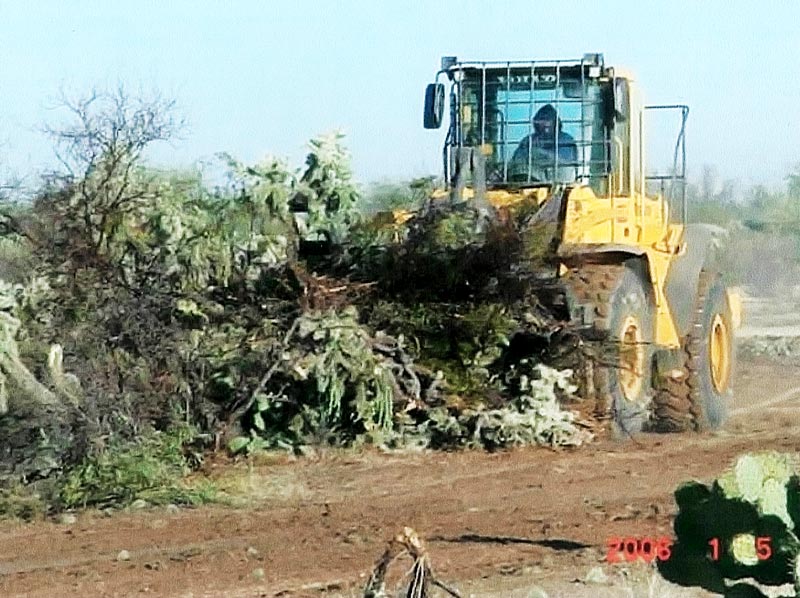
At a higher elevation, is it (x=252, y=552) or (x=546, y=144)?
(x=546, y=144)

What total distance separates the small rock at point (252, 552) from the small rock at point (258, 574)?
34 centimetres

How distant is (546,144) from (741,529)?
9971 millimetres

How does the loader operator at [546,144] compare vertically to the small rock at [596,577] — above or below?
above

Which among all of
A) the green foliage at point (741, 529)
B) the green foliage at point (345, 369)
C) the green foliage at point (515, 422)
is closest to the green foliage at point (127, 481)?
the green foliage at point (345, 369)

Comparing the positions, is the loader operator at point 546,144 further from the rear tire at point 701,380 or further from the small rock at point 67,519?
the small rock at point 67,519

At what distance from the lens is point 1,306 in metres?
12.0

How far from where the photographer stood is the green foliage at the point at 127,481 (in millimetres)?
10875

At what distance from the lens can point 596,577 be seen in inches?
336

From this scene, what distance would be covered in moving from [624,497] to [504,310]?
194 cm

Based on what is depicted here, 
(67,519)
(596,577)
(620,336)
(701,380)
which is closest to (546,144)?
(620,336)

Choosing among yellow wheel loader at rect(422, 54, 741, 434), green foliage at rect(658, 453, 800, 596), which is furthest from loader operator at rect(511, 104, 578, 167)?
green foliage at rect(658, 453, 800, 596)

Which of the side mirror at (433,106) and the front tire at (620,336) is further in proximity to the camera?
the side mirror at (433,106)

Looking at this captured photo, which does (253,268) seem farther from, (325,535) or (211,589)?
(211,589)

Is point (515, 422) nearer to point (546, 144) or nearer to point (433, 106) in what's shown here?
point (546, 144)
